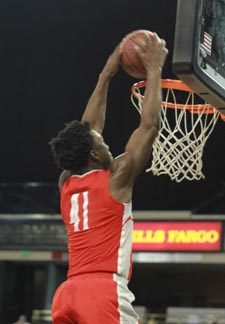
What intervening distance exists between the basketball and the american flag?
33.5 inches

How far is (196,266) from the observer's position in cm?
1516

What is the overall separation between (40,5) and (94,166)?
12239mm

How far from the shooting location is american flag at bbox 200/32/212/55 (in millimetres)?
4251

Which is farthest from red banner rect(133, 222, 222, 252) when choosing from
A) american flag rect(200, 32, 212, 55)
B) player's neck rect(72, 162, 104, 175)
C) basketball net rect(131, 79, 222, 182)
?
player's neck rect(72, 162, 104, 175)

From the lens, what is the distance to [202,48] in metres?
4.21

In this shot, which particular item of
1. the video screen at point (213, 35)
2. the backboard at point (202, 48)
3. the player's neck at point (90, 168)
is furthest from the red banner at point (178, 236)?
the player's neck at point (90, 168)

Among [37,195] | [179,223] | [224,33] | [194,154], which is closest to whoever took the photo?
[224,33]

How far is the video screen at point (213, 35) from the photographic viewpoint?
4250 millimetres

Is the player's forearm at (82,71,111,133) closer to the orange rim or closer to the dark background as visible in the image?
the orange rim

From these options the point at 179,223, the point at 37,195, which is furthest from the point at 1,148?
the point at 179,223

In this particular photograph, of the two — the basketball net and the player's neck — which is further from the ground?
the basketball net

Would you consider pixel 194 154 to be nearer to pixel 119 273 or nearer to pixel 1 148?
pixel 119 273

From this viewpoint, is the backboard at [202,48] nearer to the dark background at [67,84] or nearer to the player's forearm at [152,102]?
the player's forearm at [152,102]

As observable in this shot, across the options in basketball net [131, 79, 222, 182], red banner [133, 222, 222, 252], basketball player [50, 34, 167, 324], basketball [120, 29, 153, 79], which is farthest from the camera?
red banner [133, 222, 222, 252]
